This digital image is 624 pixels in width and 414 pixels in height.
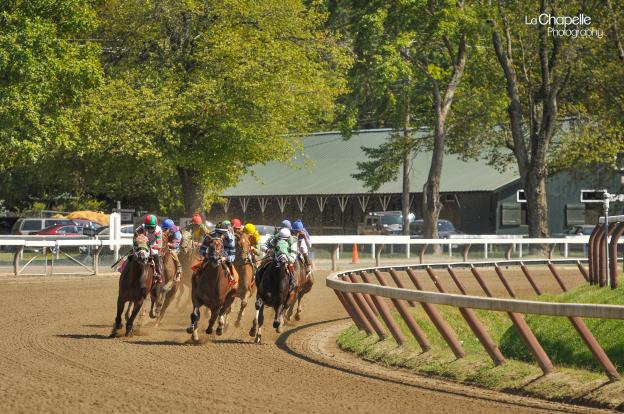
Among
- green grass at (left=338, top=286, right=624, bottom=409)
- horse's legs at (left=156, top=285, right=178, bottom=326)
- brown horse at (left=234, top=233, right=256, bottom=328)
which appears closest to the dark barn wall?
horse's legs at (left=156, top=285, right=178, bottom=326)

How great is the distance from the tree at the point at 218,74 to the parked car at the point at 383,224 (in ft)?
35.3

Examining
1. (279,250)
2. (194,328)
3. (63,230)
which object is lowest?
(194,328)

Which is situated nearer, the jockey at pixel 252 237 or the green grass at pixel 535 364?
the green grass at pixel 535 364

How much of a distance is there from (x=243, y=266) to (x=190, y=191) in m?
25.8

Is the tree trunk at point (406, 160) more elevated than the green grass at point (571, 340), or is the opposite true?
the tree trunk at point (406, 160)

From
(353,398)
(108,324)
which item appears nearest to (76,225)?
(108,324)

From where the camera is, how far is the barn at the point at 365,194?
186ft

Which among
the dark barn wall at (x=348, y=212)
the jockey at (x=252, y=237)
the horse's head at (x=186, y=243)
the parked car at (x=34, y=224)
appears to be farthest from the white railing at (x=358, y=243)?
the dark barn wall at (x=348, y=212)

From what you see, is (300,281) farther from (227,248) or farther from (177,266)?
(227,248)

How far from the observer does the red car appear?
154ft

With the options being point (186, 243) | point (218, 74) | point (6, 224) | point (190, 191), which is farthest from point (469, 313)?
point (6, 224)

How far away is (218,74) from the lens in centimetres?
4144

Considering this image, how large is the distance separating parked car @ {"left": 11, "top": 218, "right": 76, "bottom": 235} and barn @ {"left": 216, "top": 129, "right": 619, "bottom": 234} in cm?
822

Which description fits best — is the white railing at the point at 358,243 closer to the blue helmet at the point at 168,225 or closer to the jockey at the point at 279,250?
the blue helmet at the point at 168,225
